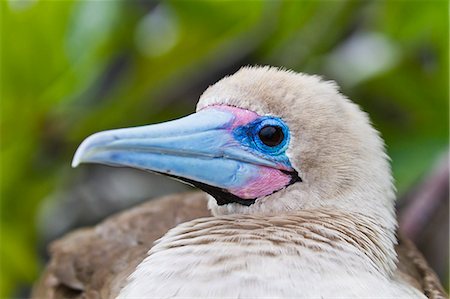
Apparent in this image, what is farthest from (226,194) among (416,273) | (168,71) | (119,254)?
(168,71)

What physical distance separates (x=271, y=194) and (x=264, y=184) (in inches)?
1.0

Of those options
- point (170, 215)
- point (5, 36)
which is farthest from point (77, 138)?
point (170, 215)

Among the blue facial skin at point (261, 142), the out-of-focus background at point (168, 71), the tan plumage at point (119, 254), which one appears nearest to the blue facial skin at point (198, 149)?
the blue facial skin at point (261, 142)

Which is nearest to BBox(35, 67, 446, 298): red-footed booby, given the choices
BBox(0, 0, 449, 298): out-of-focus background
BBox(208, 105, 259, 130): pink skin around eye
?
BBox(208, 105, 259, 130): pink skin around eye

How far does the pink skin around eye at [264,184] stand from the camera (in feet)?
4.51

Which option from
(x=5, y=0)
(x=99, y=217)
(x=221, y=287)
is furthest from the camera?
(x=99, y=217)

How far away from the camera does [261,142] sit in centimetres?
137

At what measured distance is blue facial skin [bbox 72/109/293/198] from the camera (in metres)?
1.25

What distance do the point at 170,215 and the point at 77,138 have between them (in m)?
0.76

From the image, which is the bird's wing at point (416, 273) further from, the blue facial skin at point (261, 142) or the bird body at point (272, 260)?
the blue facial skin at point (261, 142)

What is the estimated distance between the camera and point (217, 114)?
134 centimetres

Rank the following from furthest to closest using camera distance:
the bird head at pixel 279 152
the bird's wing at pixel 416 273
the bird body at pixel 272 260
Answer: the bird's wing at pixel 416 273, the bird head at pixel 279 152, the bird body at pixel 272 260

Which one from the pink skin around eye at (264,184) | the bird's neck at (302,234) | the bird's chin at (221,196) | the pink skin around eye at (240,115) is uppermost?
the pink skin around eye at (240,115)

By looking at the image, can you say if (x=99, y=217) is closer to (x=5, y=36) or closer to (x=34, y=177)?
(x=34, y=177)
